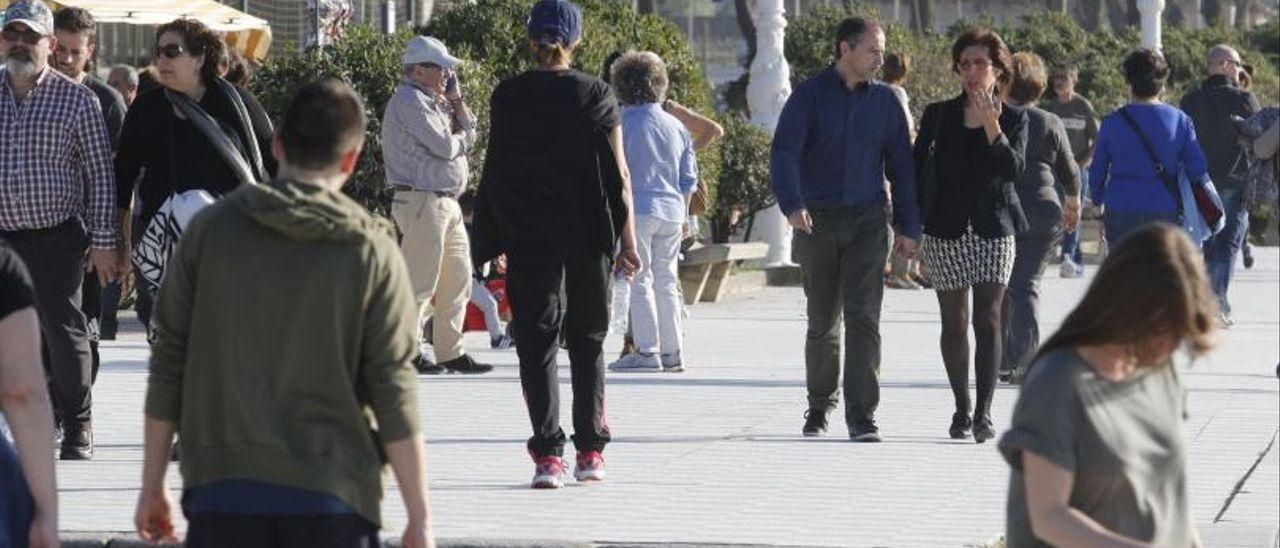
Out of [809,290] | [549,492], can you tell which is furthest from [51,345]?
[809,290]

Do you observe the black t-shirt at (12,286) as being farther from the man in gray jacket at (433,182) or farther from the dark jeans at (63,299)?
the man in gray jacket at (433,182)

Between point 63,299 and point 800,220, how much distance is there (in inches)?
111

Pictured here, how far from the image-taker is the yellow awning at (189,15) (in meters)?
21.8

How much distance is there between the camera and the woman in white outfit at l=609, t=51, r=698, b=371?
45.4 feet

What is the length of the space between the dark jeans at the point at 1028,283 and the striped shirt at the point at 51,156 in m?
4.74

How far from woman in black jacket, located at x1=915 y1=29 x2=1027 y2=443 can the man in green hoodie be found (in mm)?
6442

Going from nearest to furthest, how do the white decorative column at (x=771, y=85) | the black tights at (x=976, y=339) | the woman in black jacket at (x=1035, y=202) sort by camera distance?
the black tights at (x=976, y=339) < the woman in black jacket at (x=1035, y=202) < the white decorative column at (x=771, y=85)

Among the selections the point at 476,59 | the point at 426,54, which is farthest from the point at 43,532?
the point at 476,59

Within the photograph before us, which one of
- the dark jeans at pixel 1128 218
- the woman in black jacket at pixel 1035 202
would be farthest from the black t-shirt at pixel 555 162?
the dark jeans at pixel 1128 218

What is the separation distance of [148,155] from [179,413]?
15.3 feet

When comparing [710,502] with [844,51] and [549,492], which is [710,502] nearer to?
[549,492]

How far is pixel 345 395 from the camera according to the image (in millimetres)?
5219

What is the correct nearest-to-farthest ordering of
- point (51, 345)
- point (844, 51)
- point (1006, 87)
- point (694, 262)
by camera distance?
point (51, 345) < point (844, 51) < point (1006, 87) < point (694, 262)

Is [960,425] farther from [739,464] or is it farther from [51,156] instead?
[51,156]
